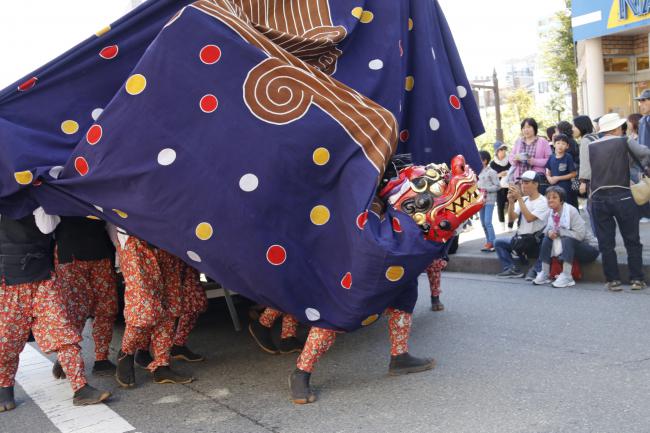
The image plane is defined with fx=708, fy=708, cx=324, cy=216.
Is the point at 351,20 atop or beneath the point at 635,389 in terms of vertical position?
atop

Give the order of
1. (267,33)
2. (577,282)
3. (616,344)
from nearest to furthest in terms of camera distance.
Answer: (267,33) → (616,344) → (577,282)

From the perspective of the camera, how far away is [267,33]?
466 centimetres

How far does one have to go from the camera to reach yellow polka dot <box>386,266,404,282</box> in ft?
13.1

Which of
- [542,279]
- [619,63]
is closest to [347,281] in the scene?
[542,279]

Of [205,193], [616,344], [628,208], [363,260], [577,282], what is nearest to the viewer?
[363,260]

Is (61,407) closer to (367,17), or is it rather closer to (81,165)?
(81,165)

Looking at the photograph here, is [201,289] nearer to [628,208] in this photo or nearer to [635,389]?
[635,389]

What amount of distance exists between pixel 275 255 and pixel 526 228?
433cm

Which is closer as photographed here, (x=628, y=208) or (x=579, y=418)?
(x=579, y=418)

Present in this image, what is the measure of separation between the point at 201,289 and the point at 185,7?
7.43 ft

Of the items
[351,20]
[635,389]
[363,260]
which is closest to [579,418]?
[635,389]

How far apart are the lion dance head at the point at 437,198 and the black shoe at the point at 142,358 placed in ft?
8.30

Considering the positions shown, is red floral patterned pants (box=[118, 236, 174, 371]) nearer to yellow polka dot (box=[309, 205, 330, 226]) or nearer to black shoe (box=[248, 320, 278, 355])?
black shoe (box=[248, 320, 278, 355])

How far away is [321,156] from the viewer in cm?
424
